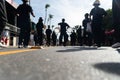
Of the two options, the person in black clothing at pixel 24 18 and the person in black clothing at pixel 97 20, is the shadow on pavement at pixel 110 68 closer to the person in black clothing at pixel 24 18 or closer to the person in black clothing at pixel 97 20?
the person in black clothing at pixel 24 18

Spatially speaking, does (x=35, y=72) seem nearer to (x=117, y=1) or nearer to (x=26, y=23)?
(x=117, y=1)

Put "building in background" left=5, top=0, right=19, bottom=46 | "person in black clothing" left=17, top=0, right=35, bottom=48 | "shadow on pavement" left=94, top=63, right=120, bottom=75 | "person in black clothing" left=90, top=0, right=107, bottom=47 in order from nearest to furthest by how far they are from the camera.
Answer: "shadow on pavement" left=94, top=63, right=120, bottom=75, "person in black clothing" left=17, top=0, right=35, bottom=48, "person in black clothing" left=90, top=0, right=107, bottom=47, "building in background" left=5, top=0, right=19, bottom=46

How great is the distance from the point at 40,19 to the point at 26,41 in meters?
12.6

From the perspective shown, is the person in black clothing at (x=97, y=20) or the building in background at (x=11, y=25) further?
the building in background at (x=11, y=25)

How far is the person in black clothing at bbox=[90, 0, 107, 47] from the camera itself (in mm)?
15203

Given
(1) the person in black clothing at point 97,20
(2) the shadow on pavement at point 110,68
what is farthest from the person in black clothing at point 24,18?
(2) the shadow on pavement at point 110,68

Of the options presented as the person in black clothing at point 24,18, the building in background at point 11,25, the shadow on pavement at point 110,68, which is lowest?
the shadow on pavement at point 110,68

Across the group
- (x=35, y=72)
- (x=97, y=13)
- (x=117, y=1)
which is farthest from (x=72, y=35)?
(x=35, y=72)

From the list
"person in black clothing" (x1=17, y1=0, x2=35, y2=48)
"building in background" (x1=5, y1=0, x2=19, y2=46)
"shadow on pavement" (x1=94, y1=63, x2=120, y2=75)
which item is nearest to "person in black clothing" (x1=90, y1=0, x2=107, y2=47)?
"person in black clothing" (x1=17, y1=0, x2=35, y2=48)

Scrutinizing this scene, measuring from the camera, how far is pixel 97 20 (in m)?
15.9

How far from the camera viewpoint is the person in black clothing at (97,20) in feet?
49.9

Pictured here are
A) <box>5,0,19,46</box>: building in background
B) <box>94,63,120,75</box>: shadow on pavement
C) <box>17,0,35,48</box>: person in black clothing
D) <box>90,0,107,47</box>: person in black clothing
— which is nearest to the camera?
<box>94,63,120,75</box>: shadow on pavement

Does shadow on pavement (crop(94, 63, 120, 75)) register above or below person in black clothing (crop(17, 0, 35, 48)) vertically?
below

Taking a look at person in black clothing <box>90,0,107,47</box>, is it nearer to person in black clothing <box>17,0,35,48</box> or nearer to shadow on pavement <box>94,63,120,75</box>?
person in black clothing <box>17,0,35,48</box>
